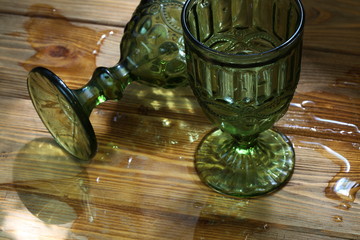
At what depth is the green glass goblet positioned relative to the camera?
0.87m

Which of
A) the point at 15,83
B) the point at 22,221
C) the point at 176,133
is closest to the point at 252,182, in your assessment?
the point at 176,133

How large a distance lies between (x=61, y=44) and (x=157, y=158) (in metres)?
0.33

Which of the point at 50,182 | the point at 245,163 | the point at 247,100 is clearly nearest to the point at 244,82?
the point at 247,100

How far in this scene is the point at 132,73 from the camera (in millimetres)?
953

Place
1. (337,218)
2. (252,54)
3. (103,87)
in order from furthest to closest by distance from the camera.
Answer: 1. (103,87)
2. (337,218)
3. (252,54)

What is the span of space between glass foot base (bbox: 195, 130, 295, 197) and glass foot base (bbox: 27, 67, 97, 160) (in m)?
0.18

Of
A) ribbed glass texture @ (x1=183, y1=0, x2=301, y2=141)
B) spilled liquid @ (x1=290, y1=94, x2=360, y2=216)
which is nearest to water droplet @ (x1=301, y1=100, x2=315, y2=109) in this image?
spilled liquid @ (x1=290, y1=94, x2=360, y2=216)

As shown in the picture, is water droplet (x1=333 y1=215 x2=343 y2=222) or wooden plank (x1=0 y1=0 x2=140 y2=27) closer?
water droplet (x1=333 y1=215 x2=343 y2=222)

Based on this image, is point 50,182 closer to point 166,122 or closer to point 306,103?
point 166,122

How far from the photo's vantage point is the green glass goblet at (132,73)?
2.84 ft

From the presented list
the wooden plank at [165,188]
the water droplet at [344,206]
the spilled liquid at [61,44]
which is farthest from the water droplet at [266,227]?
the spilled liquid at [61,44]

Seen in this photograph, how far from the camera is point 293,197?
0.82 meters

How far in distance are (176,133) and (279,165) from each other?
17 cm

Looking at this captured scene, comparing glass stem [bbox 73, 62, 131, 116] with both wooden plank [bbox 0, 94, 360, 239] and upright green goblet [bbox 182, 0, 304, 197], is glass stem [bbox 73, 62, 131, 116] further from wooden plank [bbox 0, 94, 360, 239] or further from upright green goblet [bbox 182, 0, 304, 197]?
upright green goblet [bbox 182, 0, 304, 197]
